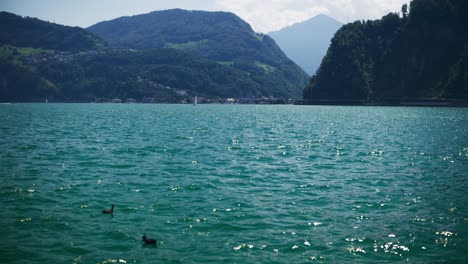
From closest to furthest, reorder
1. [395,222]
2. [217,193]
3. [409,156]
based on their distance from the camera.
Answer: [395,222]
[217,193]
[409,156]

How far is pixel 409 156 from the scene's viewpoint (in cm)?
4819

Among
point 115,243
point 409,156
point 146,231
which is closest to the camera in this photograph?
point 115,243

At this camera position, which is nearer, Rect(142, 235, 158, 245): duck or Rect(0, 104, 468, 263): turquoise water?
Rect(0, 104, 468, 263): turquoise water

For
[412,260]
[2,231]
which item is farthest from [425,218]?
[2,231]

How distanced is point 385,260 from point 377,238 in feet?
8.98

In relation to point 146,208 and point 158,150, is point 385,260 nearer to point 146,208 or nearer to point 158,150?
point 146,208

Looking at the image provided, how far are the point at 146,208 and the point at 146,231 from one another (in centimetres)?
432

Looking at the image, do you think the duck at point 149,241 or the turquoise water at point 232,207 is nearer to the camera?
the turquoise water at point 232,207

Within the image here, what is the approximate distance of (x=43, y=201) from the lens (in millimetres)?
25922

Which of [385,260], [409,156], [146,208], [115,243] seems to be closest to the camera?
[385,260]

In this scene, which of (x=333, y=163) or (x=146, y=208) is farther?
(x=333, y=163)

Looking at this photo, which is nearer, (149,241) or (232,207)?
(149,241)

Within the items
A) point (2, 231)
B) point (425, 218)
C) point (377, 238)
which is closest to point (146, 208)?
point (2, 231)

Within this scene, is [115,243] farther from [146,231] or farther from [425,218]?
[425,218]
